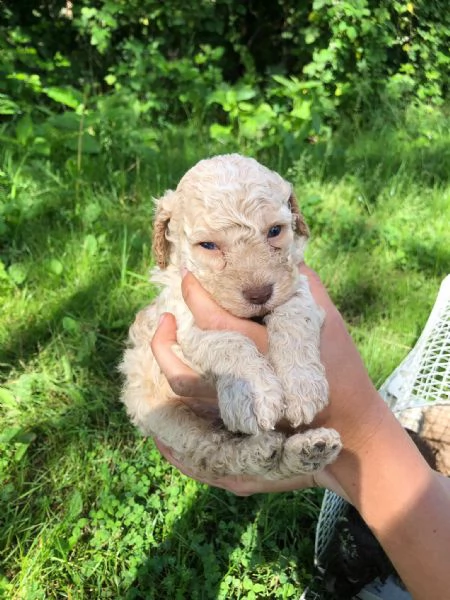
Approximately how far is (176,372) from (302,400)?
22.5 inches

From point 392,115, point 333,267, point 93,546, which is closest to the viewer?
point 93,546

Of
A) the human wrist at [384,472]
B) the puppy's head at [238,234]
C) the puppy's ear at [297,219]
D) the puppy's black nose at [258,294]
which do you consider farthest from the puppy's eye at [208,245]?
the human wrist at [384,472]

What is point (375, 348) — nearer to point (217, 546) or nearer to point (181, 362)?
point (217, 546)

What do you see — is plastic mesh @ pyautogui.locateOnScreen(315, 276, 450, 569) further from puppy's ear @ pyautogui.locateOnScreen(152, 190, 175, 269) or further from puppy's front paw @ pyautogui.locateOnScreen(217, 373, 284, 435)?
puppy's ear @ pyautogui.locateOnScreen(152, 190, 175, 269)

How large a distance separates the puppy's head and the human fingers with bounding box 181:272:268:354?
4 cm

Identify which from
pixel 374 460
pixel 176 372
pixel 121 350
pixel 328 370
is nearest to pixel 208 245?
pixel 176 372

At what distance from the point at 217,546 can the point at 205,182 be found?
6.27 ft

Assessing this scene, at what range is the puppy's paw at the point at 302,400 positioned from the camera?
1.90 m

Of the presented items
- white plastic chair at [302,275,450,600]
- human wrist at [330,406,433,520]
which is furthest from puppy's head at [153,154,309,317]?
white plastic chair at [302,275,450,600]

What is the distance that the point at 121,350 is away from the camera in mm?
3725

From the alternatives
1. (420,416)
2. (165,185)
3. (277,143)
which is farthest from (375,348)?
(277,143)

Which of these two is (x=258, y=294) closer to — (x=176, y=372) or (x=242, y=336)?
(x=242, y=336)

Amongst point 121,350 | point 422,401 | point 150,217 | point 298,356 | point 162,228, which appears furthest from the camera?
point 150,217

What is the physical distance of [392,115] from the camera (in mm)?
7059
